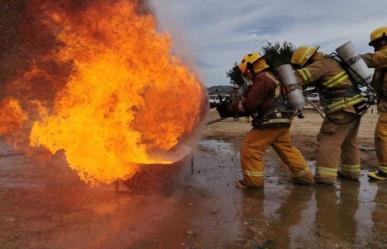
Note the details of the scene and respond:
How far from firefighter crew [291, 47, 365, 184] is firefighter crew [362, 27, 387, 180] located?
0.58 metres

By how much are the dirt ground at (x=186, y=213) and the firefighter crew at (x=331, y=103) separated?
16.5 inches

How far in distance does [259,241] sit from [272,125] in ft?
8.14

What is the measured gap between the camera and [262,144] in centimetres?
668

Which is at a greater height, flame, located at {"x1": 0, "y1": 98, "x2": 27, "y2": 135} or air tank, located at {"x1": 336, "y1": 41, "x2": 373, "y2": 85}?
air tank, located at {"x1": 336, "y1": 41, "x2": 373, "y2": 85}

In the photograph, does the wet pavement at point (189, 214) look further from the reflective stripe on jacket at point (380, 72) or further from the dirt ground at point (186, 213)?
the reflective stripe on jacket at point (380, 72)

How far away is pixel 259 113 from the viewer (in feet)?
22.0

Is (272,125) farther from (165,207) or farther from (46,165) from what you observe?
(46,165)

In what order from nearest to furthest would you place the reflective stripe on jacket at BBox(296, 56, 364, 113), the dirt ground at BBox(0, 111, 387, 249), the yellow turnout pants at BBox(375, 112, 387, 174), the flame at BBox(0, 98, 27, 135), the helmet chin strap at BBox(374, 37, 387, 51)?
the dirt ground at BBox(0, 111, 387, 249) < the flame at BBox(0, 98, 27, 135) < the reflective stripe on jacket at BBox(296, 56, 364, 113) < the helmet chin strap at BBox(374, 37, 387, 51) < the yellow turnout pants at BBox(375, 112, 387, 174)

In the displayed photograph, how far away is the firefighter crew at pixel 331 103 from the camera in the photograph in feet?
22.6

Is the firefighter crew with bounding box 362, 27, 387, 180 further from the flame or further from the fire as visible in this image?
the flame

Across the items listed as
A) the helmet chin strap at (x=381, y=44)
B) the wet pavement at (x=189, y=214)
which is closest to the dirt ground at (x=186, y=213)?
the wet pavement at (x=189, y=214)

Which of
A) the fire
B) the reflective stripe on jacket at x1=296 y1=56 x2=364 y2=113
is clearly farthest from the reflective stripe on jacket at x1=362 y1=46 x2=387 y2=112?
the fire

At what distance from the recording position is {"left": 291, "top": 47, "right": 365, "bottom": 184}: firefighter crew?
689 centimetres

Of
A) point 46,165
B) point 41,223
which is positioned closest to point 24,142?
point 46,165
